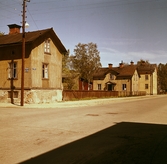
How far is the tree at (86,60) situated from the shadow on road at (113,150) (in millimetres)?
54814

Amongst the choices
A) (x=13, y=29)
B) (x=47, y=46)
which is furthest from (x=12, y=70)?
(x=13, y=29)

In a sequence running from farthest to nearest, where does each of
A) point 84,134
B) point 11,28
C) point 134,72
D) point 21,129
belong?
point 134,72 → point 11,28 → point 21,129 → point 84,134

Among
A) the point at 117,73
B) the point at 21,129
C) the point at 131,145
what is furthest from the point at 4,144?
the point at 117,73

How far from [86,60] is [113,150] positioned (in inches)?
2279

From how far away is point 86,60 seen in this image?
63219 millimetres

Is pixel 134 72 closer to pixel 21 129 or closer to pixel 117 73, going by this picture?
pixel 117 73

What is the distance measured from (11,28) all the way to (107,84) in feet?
106

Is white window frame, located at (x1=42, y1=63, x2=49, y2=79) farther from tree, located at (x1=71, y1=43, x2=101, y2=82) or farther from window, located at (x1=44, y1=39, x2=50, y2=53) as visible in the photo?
tree, located at (x1=71, y1=43, x2=101, y2=82)

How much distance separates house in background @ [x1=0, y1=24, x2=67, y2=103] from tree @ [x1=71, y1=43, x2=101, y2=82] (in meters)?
36.1

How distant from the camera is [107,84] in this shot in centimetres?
5678

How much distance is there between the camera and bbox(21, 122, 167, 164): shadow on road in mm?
5016

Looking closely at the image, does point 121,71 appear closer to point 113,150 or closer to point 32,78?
point 32,78

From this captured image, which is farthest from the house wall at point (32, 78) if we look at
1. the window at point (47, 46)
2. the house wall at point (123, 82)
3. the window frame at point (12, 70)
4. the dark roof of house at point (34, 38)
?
the house wall at point (123, 82)

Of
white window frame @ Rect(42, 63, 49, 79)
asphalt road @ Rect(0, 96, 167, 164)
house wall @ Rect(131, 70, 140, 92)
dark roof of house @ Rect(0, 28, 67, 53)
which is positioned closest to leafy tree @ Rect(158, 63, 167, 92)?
house wall @ Rect(131, 70, 140, 92)
